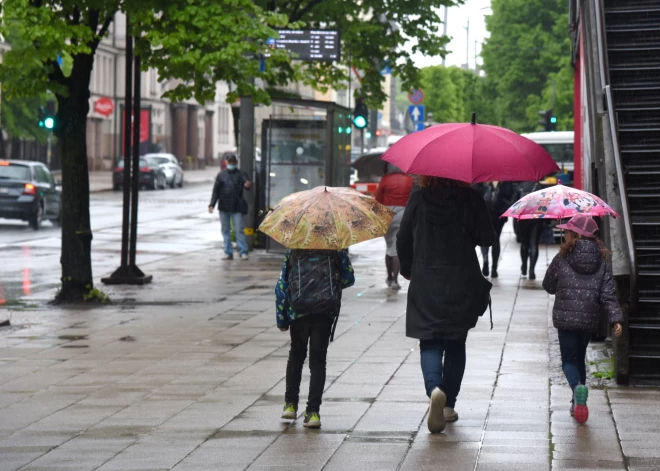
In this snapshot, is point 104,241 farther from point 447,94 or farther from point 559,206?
point 447,94

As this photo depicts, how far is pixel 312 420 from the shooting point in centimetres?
843

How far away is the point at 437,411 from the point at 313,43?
57.3ft

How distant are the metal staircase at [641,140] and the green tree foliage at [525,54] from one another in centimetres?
5525

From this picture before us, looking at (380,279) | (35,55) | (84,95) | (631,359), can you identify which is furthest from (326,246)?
(380,279)

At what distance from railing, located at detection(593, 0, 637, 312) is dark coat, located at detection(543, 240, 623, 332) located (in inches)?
45.8

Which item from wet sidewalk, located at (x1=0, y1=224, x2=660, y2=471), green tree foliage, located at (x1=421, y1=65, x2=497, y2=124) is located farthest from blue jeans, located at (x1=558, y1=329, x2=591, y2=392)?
green tree foliage, located at (x1=421, y1=65, x2=497, y2=124)

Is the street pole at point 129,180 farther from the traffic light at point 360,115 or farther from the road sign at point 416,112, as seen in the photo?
the road sign at point 416,112

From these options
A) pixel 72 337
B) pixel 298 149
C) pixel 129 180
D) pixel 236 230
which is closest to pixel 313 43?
pixel 298 149

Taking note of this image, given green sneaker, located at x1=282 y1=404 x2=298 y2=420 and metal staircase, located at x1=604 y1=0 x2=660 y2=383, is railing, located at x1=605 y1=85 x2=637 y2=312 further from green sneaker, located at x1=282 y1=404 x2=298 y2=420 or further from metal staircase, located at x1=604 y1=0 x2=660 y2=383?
green sneaker, located at x1=282 y1=404 x2=298 y2=420

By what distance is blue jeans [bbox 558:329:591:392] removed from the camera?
8859 mm

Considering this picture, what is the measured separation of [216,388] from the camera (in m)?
10.0

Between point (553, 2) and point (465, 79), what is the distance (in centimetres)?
2531

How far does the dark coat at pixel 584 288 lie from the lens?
344 inches

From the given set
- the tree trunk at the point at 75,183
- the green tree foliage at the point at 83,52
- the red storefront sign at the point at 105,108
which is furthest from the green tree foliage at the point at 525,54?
the tree trunk at the point at 75,183
